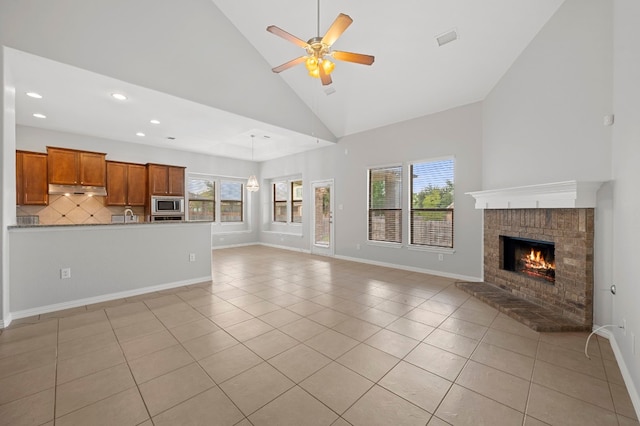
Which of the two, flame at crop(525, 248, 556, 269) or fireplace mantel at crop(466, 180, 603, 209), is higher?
fireplace mantel at crop(466, 180, 603, 209)

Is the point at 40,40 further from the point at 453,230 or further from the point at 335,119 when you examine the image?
the point at 453,230

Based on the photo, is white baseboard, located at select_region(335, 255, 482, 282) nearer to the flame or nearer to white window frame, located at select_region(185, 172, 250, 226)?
the flame

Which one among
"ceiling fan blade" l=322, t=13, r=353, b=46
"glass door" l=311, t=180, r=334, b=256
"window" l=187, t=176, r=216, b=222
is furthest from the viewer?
"window" l=187, t=176, r=216, b=222

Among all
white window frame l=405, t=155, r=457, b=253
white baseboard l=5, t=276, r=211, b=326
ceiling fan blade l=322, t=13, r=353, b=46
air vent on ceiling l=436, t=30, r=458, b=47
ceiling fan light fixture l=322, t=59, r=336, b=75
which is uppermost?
air vent on ceiling l=436, t=30, r=458, b=47

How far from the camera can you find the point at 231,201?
29.5 ft

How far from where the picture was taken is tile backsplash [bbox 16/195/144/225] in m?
5.47

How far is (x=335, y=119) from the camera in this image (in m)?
6.10

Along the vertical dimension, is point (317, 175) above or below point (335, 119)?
below

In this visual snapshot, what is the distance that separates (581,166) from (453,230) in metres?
2.15

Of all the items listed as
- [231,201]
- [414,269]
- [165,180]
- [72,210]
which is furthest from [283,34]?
[231,201]

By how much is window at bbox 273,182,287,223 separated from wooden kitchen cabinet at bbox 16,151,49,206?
228 inches

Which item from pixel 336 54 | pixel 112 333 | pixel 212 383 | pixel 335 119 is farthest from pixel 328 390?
pixel 335 119

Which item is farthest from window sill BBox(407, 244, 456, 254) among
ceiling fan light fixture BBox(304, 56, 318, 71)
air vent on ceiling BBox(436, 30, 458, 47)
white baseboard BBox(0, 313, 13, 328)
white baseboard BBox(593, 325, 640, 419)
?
white baseboard BBox(0, 313, 13, 328)

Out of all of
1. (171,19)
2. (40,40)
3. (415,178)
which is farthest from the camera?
(415,178)
